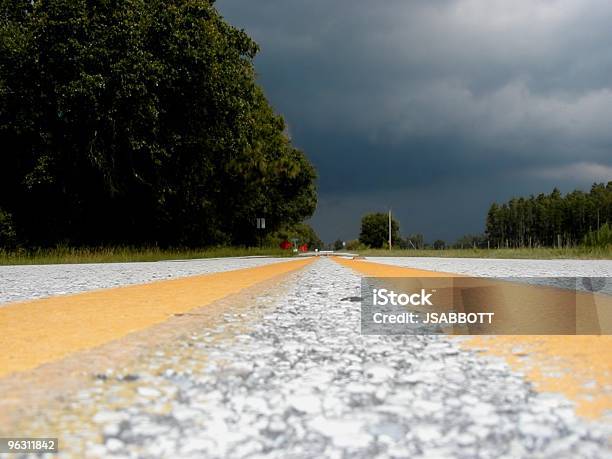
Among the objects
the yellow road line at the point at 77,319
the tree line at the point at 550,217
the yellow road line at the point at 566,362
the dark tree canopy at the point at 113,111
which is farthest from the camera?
the tree line at the point at 550,217

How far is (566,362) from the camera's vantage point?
72.0 inches

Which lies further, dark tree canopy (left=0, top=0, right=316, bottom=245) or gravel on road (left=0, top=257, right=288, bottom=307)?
dark tree canopy (left=0, top=0, right=316, bottom=245)

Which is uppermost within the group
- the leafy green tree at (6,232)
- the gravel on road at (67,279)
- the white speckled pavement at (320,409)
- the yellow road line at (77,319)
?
the leafy green tree at (6,232)

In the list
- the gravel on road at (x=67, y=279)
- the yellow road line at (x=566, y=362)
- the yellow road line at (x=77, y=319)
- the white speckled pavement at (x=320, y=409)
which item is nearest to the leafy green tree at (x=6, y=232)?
the gravel on road at (x=67, y=279)

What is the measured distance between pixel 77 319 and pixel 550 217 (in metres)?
124

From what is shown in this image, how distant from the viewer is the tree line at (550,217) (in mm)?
104000

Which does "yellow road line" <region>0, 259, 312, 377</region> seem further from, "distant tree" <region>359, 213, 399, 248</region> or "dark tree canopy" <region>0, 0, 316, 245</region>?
"distant tree" <region>359, 213, 399, 248</region>

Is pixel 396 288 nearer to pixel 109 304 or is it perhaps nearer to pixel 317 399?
pixel 109 304

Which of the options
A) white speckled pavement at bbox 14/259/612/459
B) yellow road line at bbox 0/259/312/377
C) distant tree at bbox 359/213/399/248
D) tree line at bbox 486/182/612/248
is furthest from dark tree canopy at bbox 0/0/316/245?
distant tree at bbox 359/213/399/248

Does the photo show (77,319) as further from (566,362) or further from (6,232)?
(6,232)

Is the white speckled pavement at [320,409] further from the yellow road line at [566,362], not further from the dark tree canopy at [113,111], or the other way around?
the dark tree canopy at [113,111]

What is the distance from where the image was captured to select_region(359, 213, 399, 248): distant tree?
6393 inches

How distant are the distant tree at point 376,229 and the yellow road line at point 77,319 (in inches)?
6188

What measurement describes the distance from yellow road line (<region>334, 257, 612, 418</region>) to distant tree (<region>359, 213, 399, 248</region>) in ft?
521
